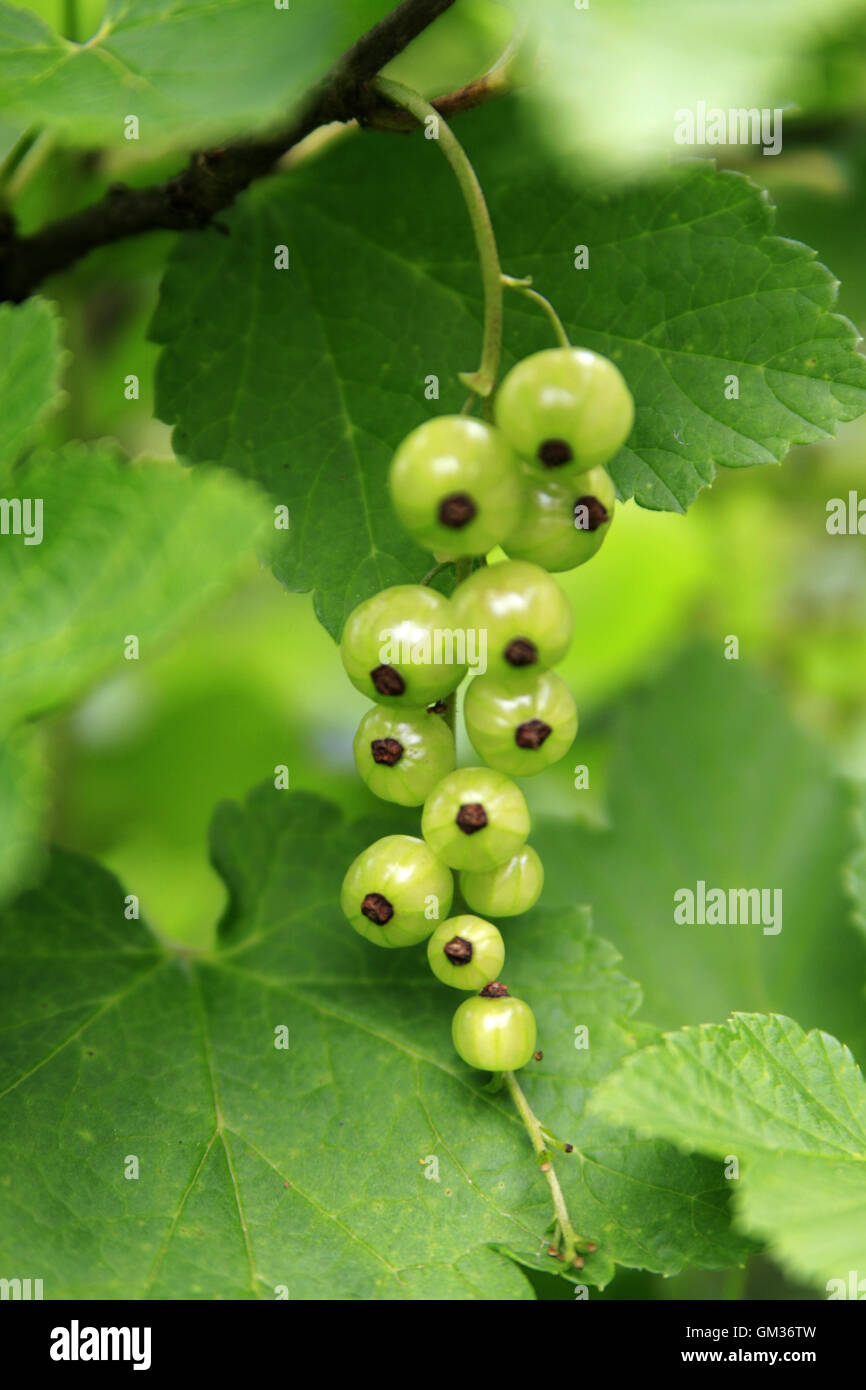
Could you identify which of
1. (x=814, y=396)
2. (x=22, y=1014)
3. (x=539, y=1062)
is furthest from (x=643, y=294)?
(x=22, y=1014)

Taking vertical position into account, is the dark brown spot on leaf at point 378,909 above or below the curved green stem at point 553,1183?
above

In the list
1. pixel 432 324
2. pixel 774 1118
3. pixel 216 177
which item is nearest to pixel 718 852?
pixel 774 1118

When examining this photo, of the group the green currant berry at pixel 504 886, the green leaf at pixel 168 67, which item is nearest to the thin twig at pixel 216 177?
the green leaf at pixel 168 67

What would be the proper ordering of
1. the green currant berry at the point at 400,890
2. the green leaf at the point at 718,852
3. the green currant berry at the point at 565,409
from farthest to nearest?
1. the green leaf at the point at 718,852
2. the green currant berry at the point at 400,890
3. the green currant berry at the point at 565,409

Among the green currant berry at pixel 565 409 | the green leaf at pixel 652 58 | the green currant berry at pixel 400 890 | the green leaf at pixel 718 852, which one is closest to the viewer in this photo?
the green leaf at pixel 652 58

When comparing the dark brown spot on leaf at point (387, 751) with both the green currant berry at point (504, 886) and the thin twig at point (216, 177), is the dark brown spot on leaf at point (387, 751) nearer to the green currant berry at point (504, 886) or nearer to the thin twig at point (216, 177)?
the green currant berry at point (504, 886)

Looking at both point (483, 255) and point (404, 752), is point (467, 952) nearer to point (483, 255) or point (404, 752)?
point (404, 752)

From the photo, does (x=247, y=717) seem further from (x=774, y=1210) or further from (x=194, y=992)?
(x=774, y=1210)

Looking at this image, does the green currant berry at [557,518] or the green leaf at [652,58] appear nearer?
the green leaf at [652,58]

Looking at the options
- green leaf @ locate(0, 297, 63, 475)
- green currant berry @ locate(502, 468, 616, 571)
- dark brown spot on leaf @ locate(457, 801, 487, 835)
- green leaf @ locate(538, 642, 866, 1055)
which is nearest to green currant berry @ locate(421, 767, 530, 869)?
dark brown spot on leaf @ locate(457, 801, 487, 835)
